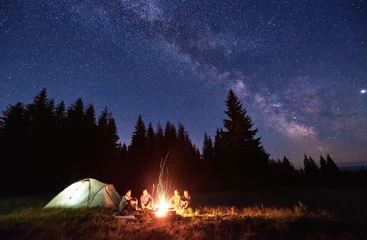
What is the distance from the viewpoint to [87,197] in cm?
1367

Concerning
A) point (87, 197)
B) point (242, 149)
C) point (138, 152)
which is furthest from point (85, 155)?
point (242, 149)

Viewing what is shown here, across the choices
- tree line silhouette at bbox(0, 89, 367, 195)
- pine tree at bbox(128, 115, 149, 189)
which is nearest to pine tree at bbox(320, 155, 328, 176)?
tree line silhouette at bbox(0, 89, 367, 195)

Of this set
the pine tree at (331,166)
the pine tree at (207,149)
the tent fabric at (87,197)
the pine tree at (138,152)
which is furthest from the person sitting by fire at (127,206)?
the pine tree at (331,166)

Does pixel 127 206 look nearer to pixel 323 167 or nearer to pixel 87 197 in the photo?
pixel 87 197

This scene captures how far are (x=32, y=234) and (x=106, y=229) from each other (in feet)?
8.48

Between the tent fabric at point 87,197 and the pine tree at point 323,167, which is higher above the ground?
the pine tree at point 323,167

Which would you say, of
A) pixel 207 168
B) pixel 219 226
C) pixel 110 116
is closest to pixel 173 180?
pixel 207 168

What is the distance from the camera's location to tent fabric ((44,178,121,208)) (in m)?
13.4

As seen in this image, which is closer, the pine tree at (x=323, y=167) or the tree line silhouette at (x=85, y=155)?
the tree line silhouette at (x=85, y=155)

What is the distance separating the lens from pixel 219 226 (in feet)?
28.5

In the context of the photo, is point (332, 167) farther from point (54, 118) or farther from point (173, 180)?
point (54, 118)

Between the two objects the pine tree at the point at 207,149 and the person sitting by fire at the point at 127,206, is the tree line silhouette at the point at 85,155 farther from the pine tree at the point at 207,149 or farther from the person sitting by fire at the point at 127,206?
the person sitting by fire at the point at 127,206

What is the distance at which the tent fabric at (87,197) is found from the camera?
44.1 ft

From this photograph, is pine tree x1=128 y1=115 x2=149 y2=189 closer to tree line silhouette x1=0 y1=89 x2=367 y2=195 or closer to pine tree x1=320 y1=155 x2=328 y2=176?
tree line silhouette x1=0 y1=89 x2=367 y2=195
